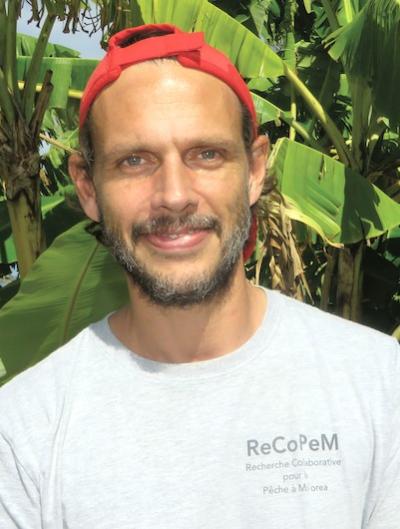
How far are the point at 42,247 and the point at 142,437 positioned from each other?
102 inches

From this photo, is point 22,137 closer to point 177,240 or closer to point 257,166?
point 257,166

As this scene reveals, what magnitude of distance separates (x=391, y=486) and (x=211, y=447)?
0.35 metres

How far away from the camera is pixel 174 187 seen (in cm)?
151

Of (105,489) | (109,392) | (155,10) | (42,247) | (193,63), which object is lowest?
(42,247)

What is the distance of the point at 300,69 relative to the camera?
7.19 m

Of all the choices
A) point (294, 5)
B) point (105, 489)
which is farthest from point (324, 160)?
point (294, 5)

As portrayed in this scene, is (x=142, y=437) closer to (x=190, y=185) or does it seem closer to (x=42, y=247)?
Answer: (x=190, y=185)

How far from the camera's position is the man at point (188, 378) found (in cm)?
144

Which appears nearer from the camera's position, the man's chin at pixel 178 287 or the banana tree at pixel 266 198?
the man's chin at pixel 178 287

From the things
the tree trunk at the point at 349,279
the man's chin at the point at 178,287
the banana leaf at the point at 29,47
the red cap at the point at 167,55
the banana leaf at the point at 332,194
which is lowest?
the tree trunk at the point at 349,279

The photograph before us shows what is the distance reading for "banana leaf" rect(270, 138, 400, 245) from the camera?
434cm

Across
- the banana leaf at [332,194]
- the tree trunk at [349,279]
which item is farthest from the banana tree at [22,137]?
the tree trunk at [349,279]

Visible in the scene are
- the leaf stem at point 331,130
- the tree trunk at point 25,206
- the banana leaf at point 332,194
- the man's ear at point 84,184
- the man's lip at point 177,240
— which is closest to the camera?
the man's lip at point 177,240

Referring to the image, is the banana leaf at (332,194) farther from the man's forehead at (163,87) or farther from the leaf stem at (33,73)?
the man's forehead at (163,87)
